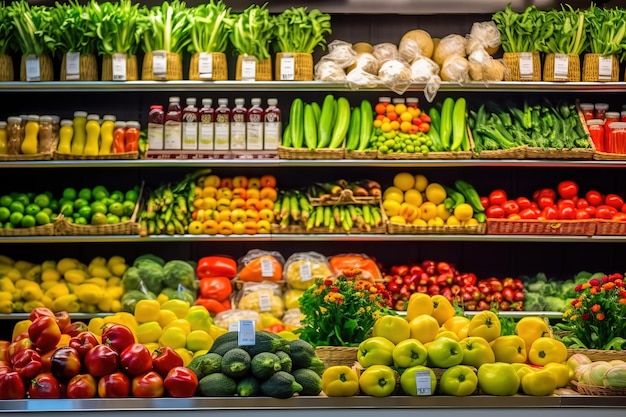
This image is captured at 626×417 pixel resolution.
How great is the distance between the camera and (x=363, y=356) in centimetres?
298

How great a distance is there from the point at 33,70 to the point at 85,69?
1.12 feet

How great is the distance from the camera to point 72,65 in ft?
18.2

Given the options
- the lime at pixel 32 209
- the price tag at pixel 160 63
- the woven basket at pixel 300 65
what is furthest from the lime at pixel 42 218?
the woven basket at pixel 300 65

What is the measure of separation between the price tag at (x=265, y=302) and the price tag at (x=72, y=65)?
1.89m

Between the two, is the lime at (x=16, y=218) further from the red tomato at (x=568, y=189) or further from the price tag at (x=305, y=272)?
the red tomato at (x=568, y=189)

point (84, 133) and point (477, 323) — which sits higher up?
point (84, 133)

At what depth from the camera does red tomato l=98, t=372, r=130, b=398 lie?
282 cm

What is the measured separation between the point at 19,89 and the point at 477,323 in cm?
375

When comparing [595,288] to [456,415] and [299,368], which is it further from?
[299,368]

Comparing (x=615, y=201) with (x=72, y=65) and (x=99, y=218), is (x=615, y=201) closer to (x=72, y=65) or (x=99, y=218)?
(x=99, y=218)

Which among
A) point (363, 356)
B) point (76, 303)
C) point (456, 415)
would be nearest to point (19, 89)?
point (76, 303)

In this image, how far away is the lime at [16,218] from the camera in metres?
5.50

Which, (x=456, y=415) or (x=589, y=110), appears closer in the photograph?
(x=456, y=415)

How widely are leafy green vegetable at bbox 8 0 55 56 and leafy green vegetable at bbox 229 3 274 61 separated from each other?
1.20m
